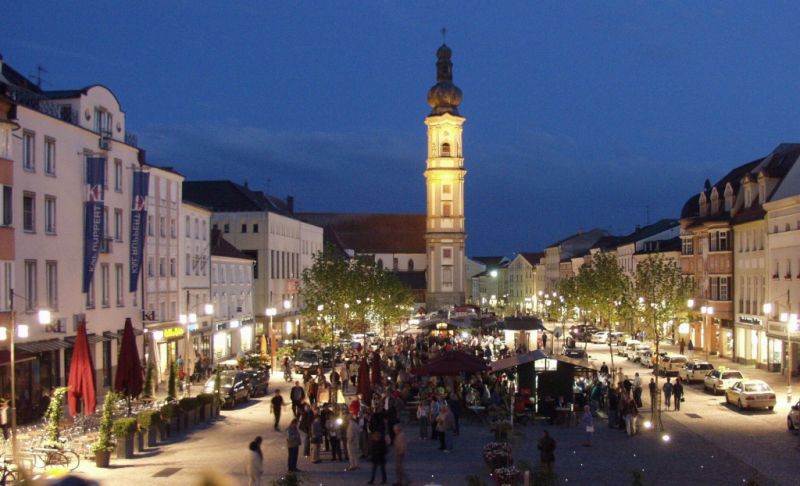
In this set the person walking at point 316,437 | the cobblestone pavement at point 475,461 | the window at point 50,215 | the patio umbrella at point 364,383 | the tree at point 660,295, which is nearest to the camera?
the cobblestone pavement at point 475,461

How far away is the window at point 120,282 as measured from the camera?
47.7 meters

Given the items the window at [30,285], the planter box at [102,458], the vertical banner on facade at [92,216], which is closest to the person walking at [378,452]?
the planter box at [102,458]

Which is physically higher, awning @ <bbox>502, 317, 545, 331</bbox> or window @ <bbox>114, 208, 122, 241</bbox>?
window @ <bbox>114, 208, 122, 241</bbox>

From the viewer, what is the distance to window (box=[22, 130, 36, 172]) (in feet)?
124

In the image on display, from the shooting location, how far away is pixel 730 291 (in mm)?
63938

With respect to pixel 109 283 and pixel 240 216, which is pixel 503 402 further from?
pixel 240 216

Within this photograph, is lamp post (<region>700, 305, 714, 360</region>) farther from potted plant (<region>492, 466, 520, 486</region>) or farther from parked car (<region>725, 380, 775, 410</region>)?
potted plant (<region>492, 466, 520, 486</region>)

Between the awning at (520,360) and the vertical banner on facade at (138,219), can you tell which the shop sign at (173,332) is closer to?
the vertical banner on facade at (138,219)

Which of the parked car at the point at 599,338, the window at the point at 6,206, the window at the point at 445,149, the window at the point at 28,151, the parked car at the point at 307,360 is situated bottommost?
the parked car at the point at 599,338

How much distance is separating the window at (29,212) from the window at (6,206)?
1982mm

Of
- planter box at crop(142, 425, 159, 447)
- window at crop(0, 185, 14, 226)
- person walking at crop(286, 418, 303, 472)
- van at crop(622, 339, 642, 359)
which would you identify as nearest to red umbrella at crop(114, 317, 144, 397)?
planter box at crop(142, 425, 159, 447)

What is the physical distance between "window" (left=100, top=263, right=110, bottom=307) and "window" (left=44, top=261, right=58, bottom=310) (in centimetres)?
516

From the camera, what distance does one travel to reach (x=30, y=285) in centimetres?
3822

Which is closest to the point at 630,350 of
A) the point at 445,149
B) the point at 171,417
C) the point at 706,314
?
the point at 706,314
